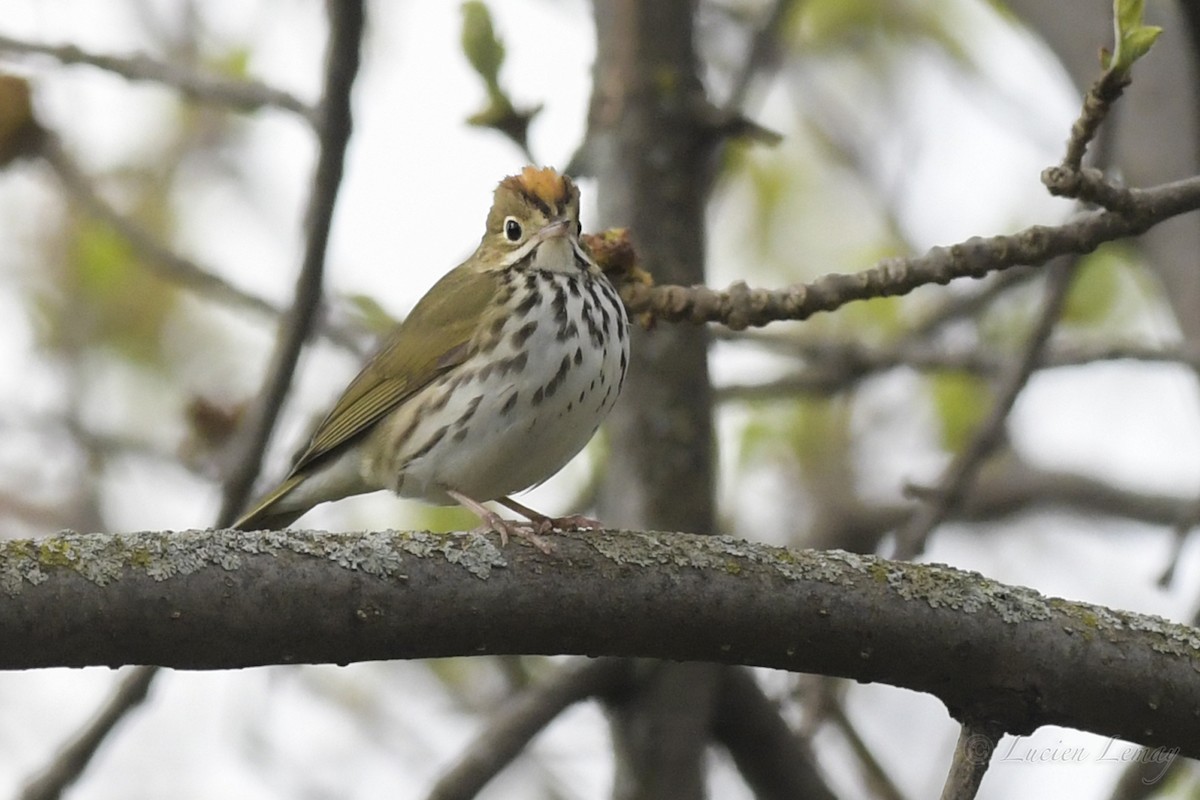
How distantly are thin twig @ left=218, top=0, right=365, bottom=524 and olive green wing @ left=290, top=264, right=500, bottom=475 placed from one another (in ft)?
0.85

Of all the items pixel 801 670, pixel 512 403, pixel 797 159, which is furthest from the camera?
pixel 797 159

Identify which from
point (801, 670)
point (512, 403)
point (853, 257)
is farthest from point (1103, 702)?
point (853, 257)

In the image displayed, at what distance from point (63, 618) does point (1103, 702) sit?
2.03 meters

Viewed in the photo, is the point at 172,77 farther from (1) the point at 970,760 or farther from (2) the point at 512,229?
(1) the point at 970,760

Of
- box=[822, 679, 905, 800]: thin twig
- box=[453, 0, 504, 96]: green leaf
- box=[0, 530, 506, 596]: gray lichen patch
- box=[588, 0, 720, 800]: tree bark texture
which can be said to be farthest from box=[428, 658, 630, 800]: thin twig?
box=[453, 0, 504, 96]: green leaf

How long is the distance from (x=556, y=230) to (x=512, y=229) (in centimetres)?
39

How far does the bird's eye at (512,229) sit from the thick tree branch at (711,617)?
6.75 feet

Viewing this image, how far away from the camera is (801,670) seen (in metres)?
3.23

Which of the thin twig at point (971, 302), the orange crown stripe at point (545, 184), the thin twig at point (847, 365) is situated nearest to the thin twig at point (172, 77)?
the orange crown stripe at point (545, 184)

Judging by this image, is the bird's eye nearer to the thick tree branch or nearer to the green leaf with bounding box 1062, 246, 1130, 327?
the thick tree branch

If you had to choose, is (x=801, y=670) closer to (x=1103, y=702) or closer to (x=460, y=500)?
(x=1103, y=702)

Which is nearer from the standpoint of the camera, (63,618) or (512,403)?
(63,618)

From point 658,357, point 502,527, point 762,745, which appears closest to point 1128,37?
point 502,527

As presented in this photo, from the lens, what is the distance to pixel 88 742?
4637 millimetres
